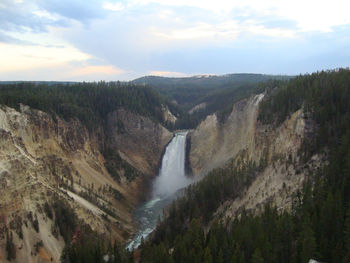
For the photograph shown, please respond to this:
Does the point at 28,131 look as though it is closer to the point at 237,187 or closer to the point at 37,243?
the point at 37,243

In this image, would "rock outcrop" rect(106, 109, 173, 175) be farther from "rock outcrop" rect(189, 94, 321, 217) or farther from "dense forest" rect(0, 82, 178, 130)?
"rock outcrop" rect(189, 94, 321, 217)

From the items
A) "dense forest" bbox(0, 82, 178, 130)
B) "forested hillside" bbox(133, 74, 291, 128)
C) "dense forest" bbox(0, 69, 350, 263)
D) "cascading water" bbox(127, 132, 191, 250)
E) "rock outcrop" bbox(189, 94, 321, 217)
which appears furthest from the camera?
"forested hillside" bbox(133, 74, 291, 128)

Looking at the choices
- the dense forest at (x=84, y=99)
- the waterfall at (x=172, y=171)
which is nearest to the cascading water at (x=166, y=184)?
the waterfall at (x=172, y=171)

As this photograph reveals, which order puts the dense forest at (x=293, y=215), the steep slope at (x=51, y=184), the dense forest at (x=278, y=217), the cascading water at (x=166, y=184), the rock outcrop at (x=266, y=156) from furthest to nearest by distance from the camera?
the cascading water at (x=166, y=184) < the steep slope at (x=51, y=184) < the rock outcrop at (x=266, y=156) < the dense forest at (x=278, y=217) < the dense forest at (x=293, y=215)

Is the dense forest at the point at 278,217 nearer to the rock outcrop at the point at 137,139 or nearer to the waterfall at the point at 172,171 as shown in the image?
the waterfall at the point at 172,171

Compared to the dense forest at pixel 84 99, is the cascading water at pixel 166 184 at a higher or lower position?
lower

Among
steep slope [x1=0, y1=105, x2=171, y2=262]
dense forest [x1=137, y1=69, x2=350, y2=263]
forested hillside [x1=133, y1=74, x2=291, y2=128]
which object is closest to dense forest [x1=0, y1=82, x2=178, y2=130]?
steep slope [x1=0, y1=105, x2=171, y2=262]

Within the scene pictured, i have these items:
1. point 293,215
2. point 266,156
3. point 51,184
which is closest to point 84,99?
point 51,184
